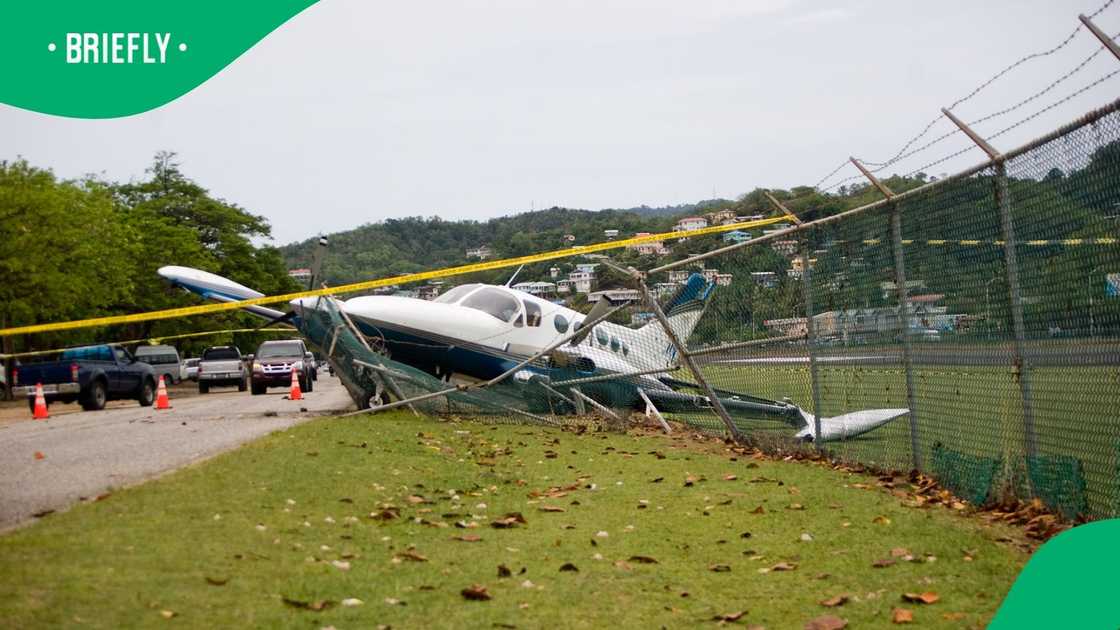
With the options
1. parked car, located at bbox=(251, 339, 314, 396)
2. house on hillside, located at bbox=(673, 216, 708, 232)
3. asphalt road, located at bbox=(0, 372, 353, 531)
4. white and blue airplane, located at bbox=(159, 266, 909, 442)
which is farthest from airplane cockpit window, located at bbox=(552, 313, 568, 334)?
parked car, located at bbox=(251, 339, 314, 396)

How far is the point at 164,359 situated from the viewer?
3950 centimetres

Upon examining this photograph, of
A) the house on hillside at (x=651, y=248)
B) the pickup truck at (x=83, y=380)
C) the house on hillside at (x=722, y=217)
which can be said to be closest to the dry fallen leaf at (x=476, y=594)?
the house on hillside at (x=651, y=248)

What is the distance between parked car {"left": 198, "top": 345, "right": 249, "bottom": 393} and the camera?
3918cm

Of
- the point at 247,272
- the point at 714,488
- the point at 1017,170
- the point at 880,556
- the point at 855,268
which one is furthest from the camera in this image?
the point at 247,272

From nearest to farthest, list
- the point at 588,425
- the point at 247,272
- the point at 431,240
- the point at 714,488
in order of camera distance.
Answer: the point at 714,488
the point at 588,425
the point at 247,272
the point at 431,240

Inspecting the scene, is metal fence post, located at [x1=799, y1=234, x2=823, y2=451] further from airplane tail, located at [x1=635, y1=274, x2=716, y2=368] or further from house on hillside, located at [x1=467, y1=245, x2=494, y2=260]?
house on hillside, located at [x1=467, y1=245, x2=494, y2=260]

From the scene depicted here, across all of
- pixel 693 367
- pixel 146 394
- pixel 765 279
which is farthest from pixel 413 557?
pixel 146 394

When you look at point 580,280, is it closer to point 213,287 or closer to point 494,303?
point 494,303

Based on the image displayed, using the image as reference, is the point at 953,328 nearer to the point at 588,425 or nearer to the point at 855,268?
the point at 855,268

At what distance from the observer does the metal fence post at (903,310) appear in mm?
9867

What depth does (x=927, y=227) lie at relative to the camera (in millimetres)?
9344

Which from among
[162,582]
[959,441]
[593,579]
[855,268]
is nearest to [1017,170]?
[959,441]

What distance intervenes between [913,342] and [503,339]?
11361 mm

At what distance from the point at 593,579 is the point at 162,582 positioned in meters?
2.31
